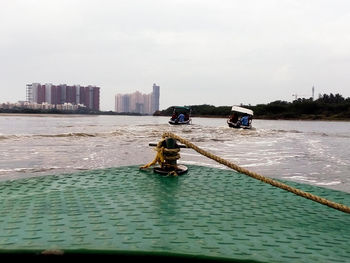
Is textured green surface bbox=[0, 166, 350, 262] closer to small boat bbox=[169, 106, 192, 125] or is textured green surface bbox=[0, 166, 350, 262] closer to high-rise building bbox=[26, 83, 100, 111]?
small boat bbox=[169, 106, 192, 125]

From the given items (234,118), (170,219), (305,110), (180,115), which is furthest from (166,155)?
(305,110)

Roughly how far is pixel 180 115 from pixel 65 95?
12629 centimetres

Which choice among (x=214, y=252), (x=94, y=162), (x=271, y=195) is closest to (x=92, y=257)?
(x=214, y=252)

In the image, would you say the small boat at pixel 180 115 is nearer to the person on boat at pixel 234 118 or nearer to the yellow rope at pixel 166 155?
the person on boat at pixel 234 118

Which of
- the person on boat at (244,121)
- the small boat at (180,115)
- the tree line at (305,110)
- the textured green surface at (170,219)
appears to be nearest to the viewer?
the textured green surface at (170,219)

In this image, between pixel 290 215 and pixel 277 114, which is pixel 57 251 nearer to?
pixel 290 215

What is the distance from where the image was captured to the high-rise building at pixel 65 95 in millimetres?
148438

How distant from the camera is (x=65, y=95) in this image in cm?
15038

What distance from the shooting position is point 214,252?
5.57ft

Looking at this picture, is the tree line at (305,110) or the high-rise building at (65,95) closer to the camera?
the tree line at (305,110)

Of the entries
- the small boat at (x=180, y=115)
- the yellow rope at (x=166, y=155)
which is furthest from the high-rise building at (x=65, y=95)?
the yellow rope at (x=166, y=155)

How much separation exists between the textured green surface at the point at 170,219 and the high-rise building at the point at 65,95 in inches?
6029

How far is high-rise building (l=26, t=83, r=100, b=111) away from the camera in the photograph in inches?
5844

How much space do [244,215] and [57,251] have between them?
1445 millimetres
